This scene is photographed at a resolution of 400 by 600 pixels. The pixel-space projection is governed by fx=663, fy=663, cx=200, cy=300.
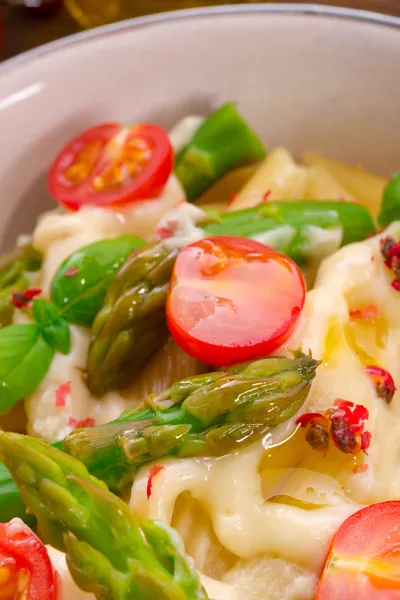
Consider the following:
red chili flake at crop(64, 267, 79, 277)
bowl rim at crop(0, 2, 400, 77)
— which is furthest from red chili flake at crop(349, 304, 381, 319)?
bowl rim at crop(0, 2, 400, 77)

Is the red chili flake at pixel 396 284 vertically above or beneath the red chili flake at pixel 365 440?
above

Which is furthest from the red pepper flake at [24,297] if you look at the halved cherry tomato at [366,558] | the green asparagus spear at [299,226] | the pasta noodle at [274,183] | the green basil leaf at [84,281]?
the halved cherry tomato at [366,558]

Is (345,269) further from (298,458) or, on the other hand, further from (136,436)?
(136,436)

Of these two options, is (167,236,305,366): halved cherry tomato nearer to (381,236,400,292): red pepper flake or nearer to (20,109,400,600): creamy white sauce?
(20,109,400,600): creamy white sauce

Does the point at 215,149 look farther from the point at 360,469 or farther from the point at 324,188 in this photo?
the point at 360,469

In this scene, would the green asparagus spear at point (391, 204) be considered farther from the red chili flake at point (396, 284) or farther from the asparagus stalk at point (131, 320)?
the asparagus stalk at point (131, 320)

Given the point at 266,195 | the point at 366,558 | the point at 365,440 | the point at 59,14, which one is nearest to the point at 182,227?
the point at 266,195
